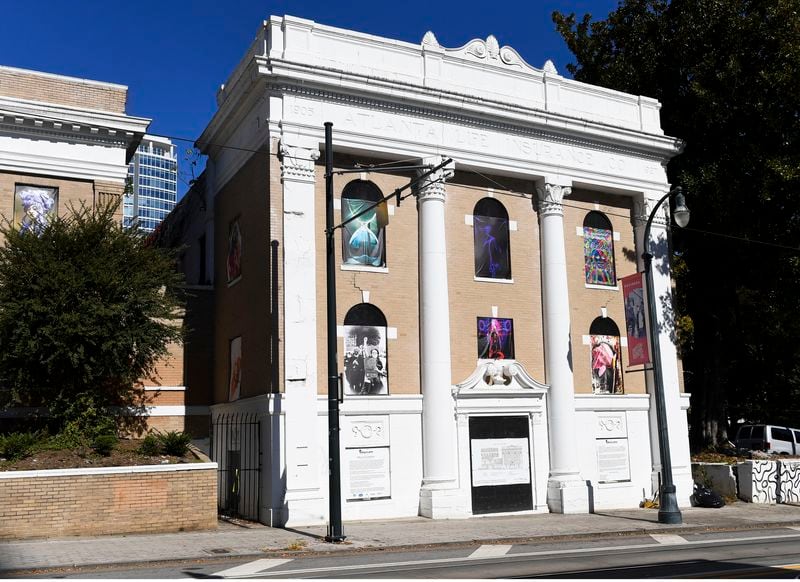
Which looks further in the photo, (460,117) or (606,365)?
(606,365)

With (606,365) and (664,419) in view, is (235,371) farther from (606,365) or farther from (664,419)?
(664,419)

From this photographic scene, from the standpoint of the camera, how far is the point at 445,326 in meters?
22.4

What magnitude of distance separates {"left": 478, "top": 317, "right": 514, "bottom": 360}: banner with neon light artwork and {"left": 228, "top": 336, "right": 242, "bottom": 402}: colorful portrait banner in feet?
22.5

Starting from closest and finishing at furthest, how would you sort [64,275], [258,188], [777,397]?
[64,275], [258,188], [777,397]

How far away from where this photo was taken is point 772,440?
37.6 meters

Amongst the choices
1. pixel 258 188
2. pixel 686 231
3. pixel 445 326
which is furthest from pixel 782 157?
pixel 258 188

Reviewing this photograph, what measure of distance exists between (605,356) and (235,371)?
11307mm

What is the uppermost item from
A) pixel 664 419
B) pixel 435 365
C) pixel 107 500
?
pixel 435 365

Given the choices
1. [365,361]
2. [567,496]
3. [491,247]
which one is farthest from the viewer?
[491,247]

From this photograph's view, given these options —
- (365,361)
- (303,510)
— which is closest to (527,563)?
(303,510)

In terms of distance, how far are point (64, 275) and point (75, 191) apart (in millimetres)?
5368

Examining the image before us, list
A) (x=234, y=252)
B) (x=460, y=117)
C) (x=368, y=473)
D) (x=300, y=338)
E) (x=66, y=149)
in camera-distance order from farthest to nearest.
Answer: (x=234, y=252) → (x=66, y=149) → (x=460, y=117) → (x=368, y=473) → (x=300, y=338)

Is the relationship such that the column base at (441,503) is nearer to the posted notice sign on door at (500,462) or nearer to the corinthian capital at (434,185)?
the posted notice sign on door at (500,462)

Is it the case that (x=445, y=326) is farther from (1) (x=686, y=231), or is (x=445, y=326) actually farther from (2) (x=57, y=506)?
(1) (x=686, y=231)
